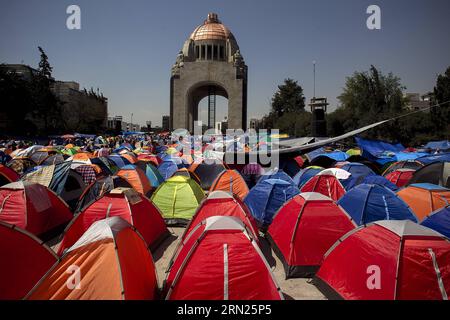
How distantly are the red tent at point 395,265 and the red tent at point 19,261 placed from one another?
464 centimetres

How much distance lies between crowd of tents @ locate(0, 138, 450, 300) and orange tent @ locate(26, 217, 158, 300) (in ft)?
0.04

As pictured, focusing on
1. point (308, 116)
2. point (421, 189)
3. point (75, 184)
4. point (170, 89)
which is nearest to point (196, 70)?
point (170, 89)

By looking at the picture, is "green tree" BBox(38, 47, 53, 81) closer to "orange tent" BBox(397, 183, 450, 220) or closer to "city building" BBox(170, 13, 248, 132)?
"city building" BBox(170, 13, 248, 132)

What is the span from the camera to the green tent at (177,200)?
8578 mm

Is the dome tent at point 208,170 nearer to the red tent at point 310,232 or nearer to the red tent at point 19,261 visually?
the red tent at point 310,232

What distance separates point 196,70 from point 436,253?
48216 millimetres

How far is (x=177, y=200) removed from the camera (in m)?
8.71

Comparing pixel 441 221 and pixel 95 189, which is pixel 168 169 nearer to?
pixel 95 189

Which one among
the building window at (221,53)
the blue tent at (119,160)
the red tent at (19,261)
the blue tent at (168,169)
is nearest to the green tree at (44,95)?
the building window at (221,53)

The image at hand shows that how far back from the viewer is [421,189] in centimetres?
782

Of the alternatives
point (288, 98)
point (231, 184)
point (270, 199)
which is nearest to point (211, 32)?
point (288, 98)

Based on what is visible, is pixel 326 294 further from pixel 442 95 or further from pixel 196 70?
pixel 196 70
